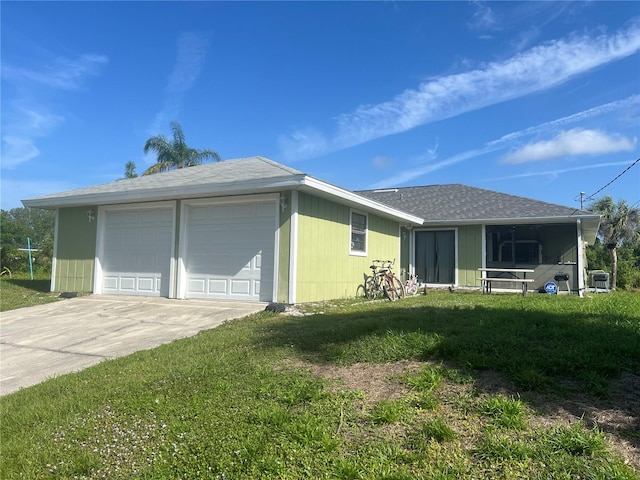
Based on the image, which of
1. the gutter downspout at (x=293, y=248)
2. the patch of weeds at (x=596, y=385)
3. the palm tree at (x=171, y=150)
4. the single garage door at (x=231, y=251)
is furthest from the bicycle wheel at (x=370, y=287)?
the palm tree at (x=171, y=150)

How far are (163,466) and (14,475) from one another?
996 millimetres

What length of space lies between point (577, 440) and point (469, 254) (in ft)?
44.6

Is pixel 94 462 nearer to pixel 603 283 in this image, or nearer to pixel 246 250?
pixel 246 250

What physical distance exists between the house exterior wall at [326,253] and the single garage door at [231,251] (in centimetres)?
66

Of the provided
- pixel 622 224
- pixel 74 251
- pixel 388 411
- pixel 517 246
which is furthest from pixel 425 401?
pixel 622 224

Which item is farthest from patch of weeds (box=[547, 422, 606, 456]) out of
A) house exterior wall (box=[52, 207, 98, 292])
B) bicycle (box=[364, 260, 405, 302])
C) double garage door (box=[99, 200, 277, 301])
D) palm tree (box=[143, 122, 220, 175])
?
palm tree (box=[143, 122, 220, 175])

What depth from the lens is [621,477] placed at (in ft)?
6.52

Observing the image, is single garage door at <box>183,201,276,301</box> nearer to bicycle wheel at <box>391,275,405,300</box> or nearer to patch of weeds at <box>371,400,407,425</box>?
bicycle wheel at <box>391,275,405,300</box>

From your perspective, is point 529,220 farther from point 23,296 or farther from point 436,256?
point 23,296

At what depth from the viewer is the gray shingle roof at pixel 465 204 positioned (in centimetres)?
1438

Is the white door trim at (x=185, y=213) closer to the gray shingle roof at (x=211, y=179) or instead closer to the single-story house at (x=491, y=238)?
the gray shingle roof at (x=211, y=179)

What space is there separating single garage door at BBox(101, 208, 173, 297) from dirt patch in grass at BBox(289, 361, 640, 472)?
25.9ft

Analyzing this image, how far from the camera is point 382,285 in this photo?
11.7m

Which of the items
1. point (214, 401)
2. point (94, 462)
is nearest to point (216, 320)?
point (214, 401)
